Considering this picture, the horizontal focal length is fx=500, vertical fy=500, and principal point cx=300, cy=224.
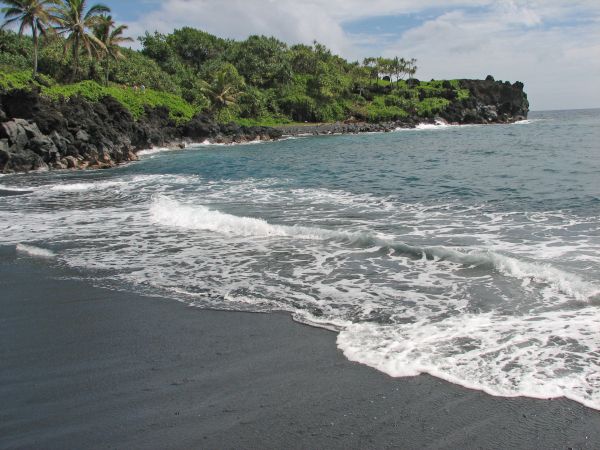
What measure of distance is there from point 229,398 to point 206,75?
68.3m

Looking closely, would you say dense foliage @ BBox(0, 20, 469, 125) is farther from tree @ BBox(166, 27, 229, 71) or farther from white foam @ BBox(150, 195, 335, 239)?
white foam @ BBox(150, 195, 335, 239)

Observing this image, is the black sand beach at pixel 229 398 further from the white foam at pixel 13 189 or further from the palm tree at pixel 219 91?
the palm tree at pixel 219 91

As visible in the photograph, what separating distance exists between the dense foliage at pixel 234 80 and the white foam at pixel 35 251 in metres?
25.8

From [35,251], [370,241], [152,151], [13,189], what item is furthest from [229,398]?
[152,151]

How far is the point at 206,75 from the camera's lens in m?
68.1

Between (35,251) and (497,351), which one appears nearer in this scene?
(497,351)

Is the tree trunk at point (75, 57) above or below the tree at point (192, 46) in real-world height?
below

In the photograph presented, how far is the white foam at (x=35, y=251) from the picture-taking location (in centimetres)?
995

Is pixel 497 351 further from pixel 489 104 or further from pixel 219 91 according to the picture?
pixel 489 104

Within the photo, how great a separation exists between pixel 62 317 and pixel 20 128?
25.3m

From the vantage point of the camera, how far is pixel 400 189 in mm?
18031

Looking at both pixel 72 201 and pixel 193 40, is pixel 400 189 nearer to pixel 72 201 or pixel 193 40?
pixel 72 201

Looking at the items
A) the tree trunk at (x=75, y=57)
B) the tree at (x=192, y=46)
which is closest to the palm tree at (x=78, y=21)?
the tree trunk at (x=75, y=57)

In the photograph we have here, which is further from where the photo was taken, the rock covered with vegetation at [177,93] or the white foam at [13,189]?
the rock covered with vegetation at [177,93]
